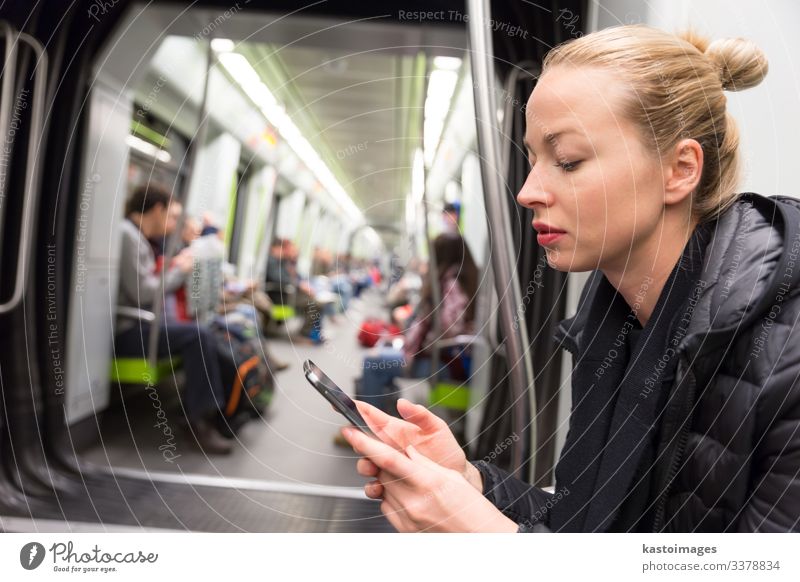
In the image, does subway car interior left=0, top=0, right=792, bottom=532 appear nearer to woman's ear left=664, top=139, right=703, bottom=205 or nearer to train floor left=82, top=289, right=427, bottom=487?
train floor left=82, top=289, right=427, bottom=487

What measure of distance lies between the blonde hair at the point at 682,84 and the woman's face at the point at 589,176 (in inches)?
0.5

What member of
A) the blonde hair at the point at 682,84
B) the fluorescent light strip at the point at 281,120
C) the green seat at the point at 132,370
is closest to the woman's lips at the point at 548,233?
the blonde hair at the point at 682,84

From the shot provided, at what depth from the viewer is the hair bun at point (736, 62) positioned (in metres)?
0.52

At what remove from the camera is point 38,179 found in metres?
1.17

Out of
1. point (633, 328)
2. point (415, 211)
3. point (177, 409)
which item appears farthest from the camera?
point (415, 211)

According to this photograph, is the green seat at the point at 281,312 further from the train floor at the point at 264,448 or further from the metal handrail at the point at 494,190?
the metal handrail at the point at 494,190

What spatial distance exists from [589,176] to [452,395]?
1055 mm

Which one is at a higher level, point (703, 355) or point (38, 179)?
point (38, 179)

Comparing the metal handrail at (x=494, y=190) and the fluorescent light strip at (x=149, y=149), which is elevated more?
the fluorescent light strip at (x=149, y=149)

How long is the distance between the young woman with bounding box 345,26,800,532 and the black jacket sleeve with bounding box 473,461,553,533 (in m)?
0.03

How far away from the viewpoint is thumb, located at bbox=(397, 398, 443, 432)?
0.52 meters

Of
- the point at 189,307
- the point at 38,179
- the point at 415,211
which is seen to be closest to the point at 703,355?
the point at 38,179
